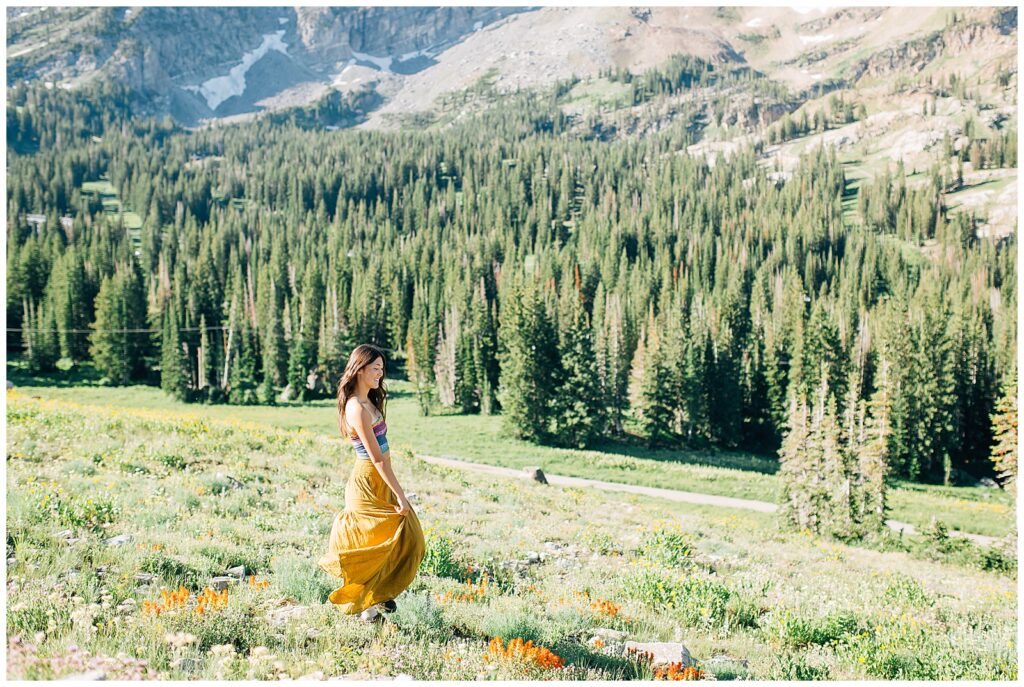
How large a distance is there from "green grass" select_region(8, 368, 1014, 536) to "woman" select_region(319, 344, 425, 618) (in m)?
31.8

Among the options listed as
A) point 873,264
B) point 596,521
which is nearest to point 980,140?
point 873,264

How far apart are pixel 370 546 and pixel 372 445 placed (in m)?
1.06

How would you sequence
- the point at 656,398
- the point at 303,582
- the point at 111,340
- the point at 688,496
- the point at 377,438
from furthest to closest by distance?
the point at 111,340 → the point at 656,398 → the point at 688,496 → the point at 303,582 → the point at 377,438

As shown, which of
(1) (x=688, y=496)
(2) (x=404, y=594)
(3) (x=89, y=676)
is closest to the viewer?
(3) (x=89, y=676)

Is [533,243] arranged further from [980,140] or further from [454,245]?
[980,140]

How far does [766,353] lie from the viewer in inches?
3056

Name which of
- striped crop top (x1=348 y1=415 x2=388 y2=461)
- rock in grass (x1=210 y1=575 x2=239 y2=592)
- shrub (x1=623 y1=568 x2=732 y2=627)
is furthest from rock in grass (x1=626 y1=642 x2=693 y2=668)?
rock in grass (x1=210 y1=575 x2=239 y2=592)

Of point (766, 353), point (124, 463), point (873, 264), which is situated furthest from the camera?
point (873, 264)

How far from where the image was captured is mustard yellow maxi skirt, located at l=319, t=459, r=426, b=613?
7.03 m

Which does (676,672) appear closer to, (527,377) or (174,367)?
(527,377)

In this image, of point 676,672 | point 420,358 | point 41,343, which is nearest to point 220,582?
point 676,672

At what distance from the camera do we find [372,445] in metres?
6.96

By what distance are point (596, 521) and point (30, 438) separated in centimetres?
1330

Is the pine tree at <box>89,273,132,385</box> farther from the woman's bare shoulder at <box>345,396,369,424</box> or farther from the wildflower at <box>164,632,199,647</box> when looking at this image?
the woman's bare shoulder at <box>345,396,369,424</box>
